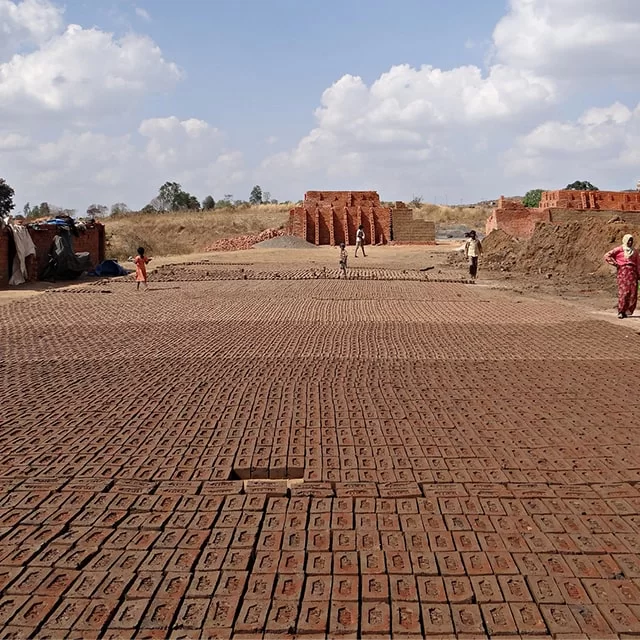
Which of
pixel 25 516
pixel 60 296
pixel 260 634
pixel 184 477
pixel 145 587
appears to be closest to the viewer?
pixel 260 634

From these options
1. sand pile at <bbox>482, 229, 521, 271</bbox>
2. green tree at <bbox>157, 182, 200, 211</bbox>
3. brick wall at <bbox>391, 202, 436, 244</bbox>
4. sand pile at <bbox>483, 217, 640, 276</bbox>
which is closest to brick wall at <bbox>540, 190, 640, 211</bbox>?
sand pile at <bbox>482, 229, 521, 271</bbox>

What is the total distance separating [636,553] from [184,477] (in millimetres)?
2277

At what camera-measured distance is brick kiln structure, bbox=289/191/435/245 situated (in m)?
34.2

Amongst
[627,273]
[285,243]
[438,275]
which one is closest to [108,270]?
[438,275]

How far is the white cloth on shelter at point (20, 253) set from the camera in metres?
15.8

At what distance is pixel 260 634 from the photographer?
96.7 inches

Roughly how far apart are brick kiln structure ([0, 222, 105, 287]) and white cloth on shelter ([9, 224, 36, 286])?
→ 11cm

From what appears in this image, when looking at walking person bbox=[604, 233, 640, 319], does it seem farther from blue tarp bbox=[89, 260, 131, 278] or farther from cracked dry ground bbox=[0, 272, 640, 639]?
blue tarp bbox=[89, 260, 131, 278]

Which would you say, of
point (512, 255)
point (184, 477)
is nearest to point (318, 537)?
point (184, 477)

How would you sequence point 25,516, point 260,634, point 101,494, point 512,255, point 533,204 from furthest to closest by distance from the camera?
point 533,204
point 512,255
point 101,494
point 25,516
point 260,634

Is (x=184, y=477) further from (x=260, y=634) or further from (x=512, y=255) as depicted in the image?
(x=512, y=255)

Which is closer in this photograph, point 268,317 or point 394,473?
point 394,473

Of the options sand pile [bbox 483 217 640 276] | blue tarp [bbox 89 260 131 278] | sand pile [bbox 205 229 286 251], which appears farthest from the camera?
sand pile [bbox 205 229 286 251]

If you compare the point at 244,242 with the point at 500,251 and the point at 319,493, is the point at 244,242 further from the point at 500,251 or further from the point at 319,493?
the point at 319,493
